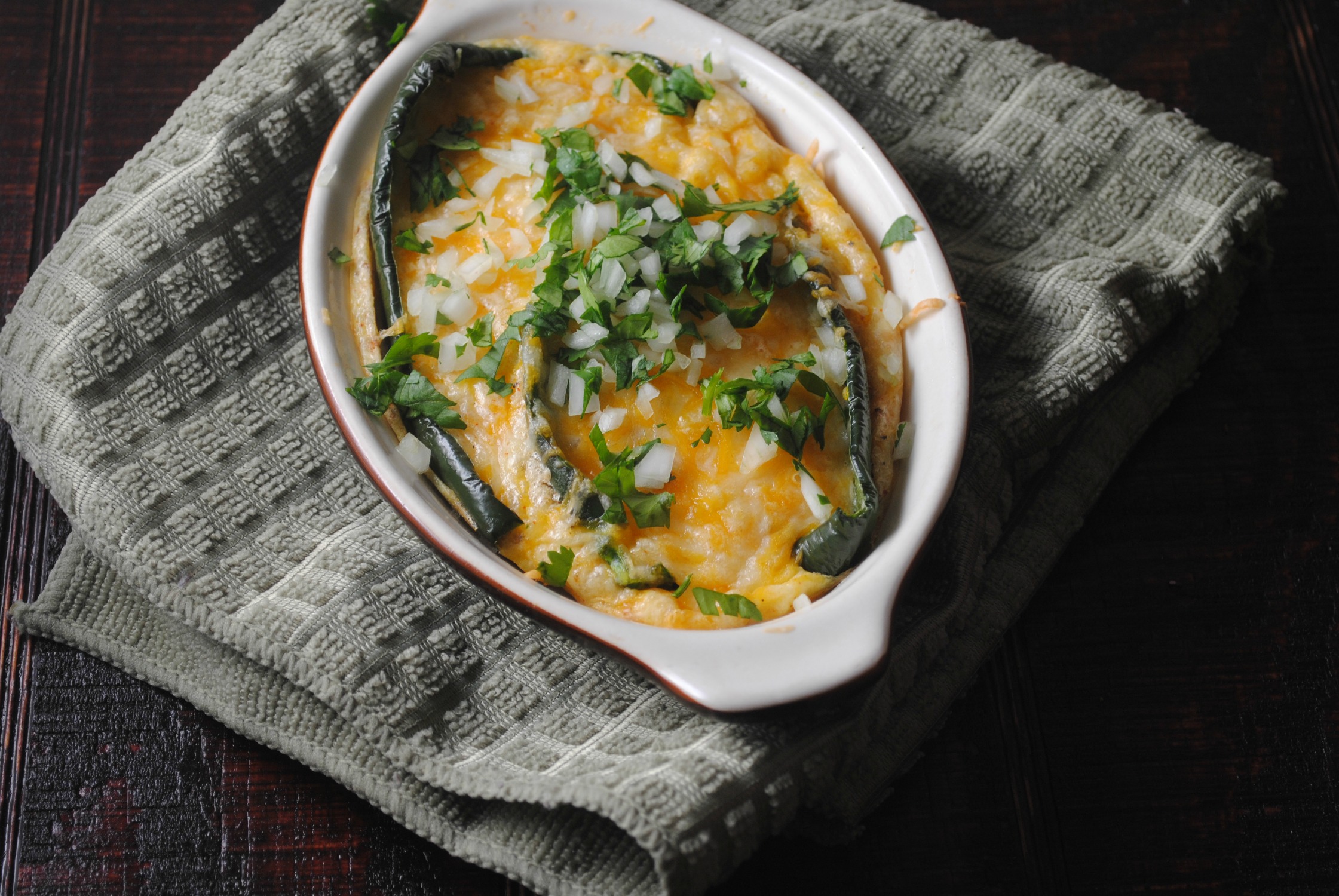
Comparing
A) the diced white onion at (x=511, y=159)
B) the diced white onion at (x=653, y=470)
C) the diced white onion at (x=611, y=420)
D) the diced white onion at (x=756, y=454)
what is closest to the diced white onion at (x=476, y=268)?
the diced white onion at (x=511, y=159)

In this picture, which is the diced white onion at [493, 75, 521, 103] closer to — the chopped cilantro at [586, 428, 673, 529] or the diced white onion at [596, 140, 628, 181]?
the diced white onion at [596, 140, 628, 181]

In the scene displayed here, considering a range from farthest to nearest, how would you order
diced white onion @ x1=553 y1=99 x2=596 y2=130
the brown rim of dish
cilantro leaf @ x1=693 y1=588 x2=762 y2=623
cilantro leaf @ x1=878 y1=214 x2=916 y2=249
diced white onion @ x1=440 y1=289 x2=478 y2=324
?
diced white onion @ x1=553 y1=99 x2=596 y2=130
cilantro leaf @ x1=878 y1=214 x2=916 y2=249
diced white onion @ x1=440 y1=289 x2=478 y2=324
cilantro leaf @ x1=693 y1=588 x2=762 y2=623
the brown rim of dish

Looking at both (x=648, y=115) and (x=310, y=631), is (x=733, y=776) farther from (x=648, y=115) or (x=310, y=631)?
(x=648, y=115)

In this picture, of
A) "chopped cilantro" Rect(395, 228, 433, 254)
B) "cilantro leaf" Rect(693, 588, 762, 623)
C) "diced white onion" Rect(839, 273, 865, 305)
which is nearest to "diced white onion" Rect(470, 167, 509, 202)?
"chopped cilantro" Rect(395, 228, 433, 254)

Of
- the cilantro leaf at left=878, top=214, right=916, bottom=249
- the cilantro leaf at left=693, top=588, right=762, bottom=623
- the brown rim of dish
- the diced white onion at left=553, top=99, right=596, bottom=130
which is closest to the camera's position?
the brown rim of dish

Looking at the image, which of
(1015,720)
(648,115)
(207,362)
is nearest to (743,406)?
(648,115)

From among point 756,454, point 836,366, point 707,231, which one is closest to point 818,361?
point 836,366
